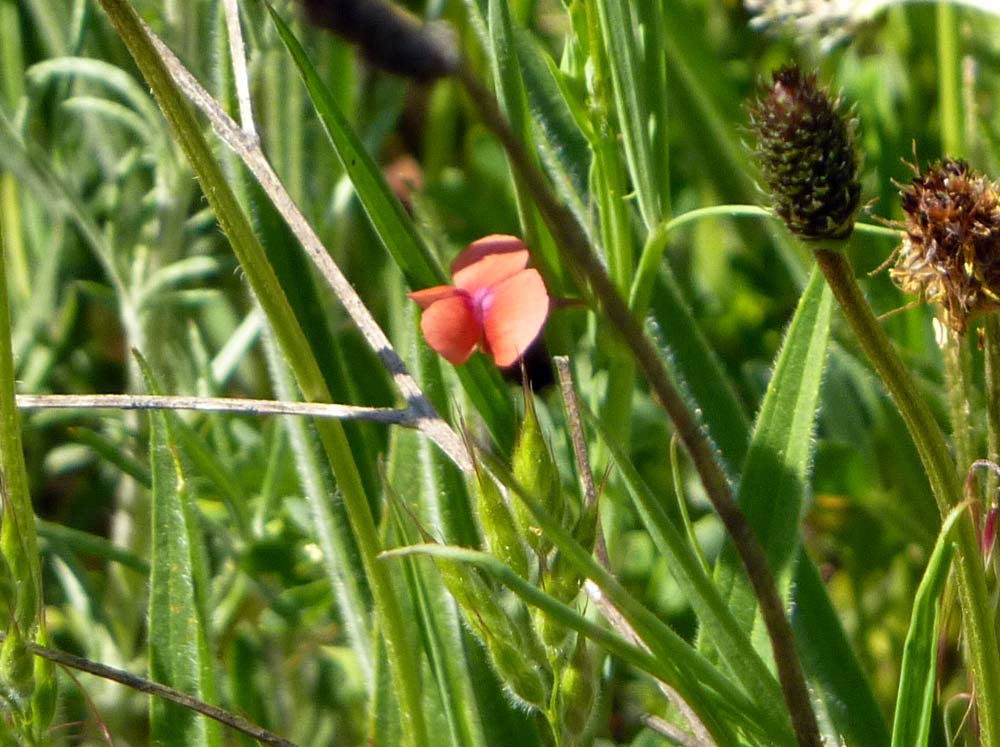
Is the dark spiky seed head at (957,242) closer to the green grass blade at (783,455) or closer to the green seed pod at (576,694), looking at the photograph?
the green grass blade at (783,455)

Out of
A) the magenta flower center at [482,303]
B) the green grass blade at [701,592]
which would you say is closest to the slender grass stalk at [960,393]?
the green grass blade at [701,592]

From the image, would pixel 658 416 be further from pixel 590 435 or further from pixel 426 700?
pixel 426 700

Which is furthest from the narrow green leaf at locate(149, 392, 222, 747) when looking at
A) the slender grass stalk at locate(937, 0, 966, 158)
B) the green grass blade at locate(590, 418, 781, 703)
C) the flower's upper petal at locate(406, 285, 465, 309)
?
the slender grass stalk at locate(937, 0, 966, 158)

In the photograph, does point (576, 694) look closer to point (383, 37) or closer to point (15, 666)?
point (15, 666)

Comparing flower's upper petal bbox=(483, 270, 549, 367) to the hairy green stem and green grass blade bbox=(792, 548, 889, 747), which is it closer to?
the hairy green stem

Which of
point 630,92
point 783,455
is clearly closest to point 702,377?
point 783,455

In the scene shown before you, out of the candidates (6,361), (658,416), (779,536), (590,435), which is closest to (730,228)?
(658,416)
